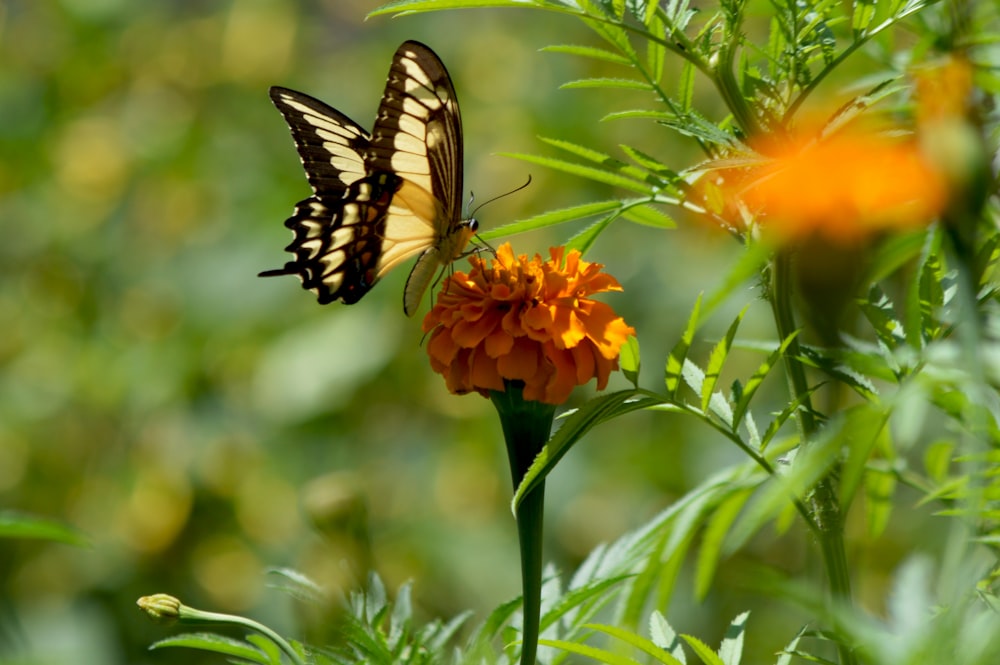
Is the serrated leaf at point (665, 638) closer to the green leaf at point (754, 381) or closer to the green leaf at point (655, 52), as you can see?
the green leaf at point (754, 381)

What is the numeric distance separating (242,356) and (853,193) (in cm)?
175

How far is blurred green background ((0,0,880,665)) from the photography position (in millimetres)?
1874

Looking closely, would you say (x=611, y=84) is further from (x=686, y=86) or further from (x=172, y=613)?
(x=172, y=613)

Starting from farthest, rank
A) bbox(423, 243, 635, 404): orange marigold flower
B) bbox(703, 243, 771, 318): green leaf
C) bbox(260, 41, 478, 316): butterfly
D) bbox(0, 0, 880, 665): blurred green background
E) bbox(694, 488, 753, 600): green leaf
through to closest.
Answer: bbox(0, 0, 880, 665): blurred green background
bbox(260, 41, 478, 316): butterfly
bbox(423, 243, 635, 404): orange marigold flower
bbox(694, 488, 753, 600): green leaf
bbox(703, 243, 771, 318): green leaf

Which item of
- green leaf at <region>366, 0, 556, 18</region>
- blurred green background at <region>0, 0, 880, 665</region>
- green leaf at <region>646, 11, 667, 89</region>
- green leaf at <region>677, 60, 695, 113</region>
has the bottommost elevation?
blurred green background at <region>0, 0, 880, 665</region>

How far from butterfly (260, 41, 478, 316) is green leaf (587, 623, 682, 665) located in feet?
1.41

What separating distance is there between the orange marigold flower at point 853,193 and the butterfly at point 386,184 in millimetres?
475

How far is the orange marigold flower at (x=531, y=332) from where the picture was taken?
1.85 feet

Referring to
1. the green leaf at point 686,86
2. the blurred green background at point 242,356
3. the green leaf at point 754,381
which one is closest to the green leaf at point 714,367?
the green leaf at point 754,381

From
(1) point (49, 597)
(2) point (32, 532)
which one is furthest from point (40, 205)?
(2) point (32, 532)

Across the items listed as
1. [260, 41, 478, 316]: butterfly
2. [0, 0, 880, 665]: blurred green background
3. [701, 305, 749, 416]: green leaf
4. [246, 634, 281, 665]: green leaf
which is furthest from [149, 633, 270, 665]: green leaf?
[0, 0, 880, 665]: blurred green background

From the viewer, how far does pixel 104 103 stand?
2.39 m

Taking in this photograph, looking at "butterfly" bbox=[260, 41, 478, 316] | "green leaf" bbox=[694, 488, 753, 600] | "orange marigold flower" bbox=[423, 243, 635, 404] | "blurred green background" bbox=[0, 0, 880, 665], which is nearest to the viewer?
"green leaf" bbox=[694, 488, 753, 600]

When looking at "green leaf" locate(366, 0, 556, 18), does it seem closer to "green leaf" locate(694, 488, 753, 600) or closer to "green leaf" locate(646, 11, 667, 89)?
"green leaf" locate(646, 11, 667, 89)
